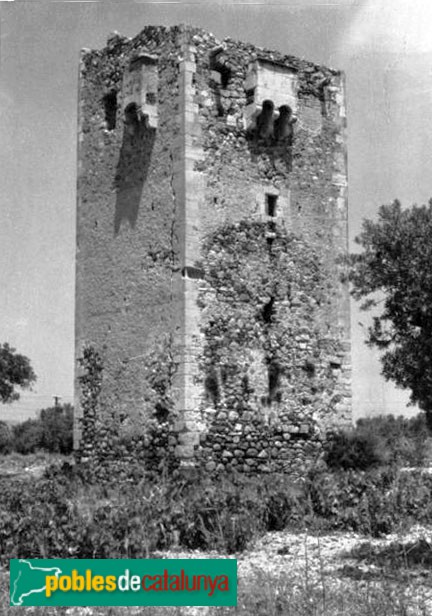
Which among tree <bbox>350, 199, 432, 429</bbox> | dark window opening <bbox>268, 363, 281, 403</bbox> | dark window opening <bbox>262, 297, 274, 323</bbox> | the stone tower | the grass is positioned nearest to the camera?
the grass

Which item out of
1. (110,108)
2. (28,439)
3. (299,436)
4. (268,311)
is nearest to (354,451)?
(299,436)

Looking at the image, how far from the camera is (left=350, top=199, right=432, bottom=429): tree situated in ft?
33.5

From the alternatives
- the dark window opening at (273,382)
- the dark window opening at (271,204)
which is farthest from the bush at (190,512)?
the dark window opening at (271,204)

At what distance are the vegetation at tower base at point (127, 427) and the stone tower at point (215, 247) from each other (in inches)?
2.1

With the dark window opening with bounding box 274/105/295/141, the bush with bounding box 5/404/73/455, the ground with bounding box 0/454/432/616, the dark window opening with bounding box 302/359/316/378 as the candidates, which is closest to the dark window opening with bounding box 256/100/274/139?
the dark window opening with bounding box 274/105/295/141

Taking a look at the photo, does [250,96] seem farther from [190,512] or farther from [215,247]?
[190,512]

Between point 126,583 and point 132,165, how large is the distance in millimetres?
12552

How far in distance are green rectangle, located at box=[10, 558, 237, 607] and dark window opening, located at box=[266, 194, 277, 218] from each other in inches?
470

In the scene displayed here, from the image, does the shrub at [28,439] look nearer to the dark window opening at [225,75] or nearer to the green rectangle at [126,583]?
the dark window opening at [225,75]

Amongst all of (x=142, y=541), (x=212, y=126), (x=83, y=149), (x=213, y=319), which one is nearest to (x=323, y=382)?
(x=213, y=319)

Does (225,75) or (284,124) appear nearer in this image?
(225,75)

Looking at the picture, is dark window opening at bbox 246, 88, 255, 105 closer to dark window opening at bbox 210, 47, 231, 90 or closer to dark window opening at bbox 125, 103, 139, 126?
dark window opening at bbox 210, 47, 231, 90

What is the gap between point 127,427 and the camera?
17.9 metres

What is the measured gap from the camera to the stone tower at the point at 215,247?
1725cm
